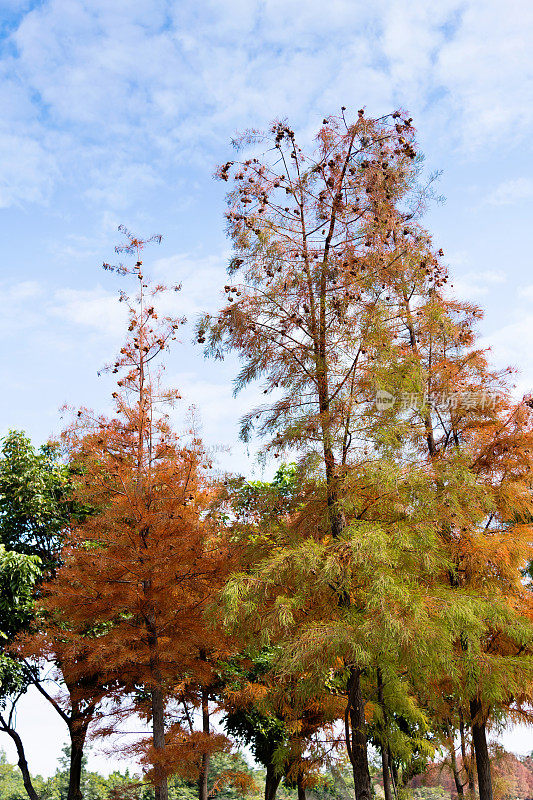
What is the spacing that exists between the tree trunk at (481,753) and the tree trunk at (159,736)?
5.08 meters

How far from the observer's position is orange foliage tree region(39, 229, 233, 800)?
35.2 feet

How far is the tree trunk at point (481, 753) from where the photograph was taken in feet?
36.1

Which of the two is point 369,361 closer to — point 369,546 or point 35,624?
point 369,546

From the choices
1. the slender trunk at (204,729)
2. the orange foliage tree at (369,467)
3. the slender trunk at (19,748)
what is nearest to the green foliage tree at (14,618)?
the slender trunk at (19,748)

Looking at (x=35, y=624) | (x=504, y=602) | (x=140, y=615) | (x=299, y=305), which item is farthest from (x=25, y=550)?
(x=504, y=602)

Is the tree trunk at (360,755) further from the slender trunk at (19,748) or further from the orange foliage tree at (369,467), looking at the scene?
the slender trunk at (19,748)

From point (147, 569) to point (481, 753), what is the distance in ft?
20.9

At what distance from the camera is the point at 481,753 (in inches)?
445

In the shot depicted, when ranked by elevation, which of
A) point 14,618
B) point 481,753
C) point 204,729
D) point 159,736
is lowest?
point 481,753

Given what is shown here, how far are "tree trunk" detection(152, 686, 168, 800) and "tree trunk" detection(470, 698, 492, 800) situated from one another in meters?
5.08

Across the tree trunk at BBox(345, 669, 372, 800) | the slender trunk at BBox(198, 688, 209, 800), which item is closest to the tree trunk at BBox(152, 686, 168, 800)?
the slender trunk at BBox(198, 688, 209, 800)

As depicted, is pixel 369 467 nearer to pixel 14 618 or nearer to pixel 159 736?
pixel 159 736

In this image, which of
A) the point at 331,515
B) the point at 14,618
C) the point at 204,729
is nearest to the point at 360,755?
the point at 331,515

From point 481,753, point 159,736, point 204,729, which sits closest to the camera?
point 159,736
